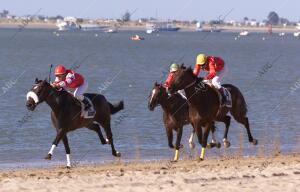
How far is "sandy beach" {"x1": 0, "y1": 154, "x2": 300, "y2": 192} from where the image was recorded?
577 inches

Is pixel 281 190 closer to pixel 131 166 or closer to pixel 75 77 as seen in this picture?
pixel 131 166

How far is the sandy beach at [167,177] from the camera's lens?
577 inches

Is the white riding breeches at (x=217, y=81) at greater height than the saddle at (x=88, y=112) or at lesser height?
greater

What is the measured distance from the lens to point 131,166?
Answer: 18906mm

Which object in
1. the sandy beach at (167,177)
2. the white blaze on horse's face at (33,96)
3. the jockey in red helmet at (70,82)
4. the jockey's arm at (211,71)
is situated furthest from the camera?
the jockey's arm at (211,71)

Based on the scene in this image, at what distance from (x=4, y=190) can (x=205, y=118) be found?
5.97 m

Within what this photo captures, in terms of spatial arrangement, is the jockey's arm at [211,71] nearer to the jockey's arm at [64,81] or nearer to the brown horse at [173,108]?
the brown horse at [173,108]

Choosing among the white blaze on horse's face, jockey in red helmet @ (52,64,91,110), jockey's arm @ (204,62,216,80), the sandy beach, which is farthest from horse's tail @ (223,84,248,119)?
the white blaze on horse's face

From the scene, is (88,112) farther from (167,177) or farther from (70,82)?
(167,177)

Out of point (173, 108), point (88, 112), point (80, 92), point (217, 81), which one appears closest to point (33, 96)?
point (80, 92)

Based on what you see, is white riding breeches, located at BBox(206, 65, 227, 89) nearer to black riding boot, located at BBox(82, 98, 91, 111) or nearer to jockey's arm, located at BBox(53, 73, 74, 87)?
black riding boot, located at BBox(82, 98, 91, 111)

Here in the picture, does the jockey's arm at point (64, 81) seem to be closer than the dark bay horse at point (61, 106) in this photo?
No

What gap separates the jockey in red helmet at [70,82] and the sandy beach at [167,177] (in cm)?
157

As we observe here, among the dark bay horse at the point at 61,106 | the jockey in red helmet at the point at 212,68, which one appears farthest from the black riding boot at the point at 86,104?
the jockey in red helmet at the point at 212,68
